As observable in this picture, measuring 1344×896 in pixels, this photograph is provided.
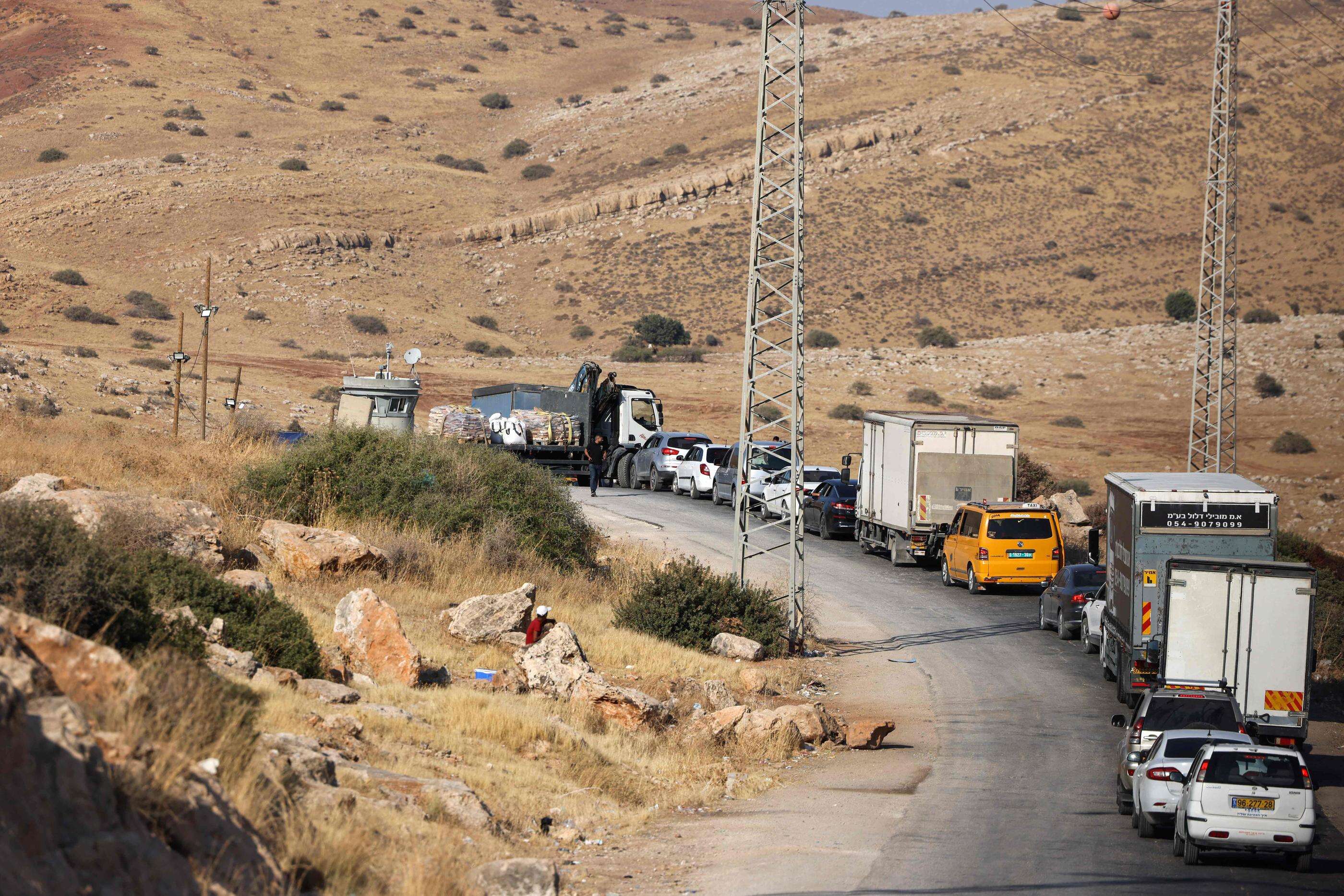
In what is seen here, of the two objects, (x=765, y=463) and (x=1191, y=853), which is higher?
(x=765, y=463)

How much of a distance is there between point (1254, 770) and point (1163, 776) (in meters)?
1.01

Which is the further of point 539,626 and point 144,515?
point 539,626

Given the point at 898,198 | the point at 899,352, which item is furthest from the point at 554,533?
the point at 898,198

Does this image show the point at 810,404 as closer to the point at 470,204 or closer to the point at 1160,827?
the point at 470,204

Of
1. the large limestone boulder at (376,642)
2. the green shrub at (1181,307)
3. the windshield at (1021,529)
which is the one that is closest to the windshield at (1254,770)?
the large limestone boulder at (376,642)

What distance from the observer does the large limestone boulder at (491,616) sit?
19328 millimetres

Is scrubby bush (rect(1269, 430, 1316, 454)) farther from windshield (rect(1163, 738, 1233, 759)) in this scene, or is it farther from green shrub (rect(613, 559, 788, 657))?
windshield (rect(1163, 738, 1233, 759))

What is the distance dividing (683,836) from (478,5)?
138757mm

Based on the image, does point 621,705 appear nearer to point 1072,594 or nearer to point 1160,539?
point 1160,539

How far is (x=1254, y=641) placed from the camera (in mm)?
16734

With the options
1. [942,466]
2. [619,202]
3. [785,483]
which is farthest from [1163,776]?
[619,202]

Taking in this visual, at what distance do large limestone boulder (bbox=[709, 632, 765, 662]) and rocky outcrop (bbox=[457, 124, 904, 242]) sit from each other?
71.1 metres

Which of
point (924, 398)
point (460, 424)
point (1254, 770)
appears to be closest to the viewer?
point (1254, 770)

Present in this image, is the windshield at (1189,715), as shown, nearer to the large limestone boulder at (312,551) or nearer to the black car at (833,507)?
the large limestone boulder at (312,551)
